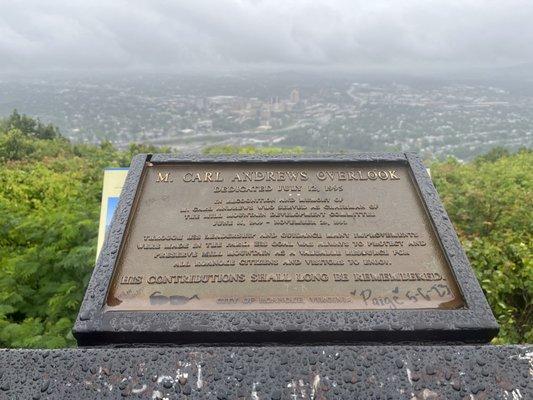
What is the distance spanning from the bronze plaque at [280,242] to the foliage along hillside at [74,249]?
103 cm

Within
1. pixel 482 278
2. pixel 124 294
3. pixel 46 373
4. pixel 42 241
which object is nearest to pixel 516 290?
pixel 482 278

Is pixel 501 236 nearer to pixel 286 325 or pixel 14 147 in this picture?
pixel 286 325

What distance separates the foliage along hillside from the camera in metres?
3.42

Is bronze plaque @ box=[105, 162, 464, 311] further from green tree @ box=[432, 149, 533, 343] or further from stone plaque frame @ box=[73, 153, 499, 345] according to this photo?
green tree @ box=[432, 149, 533, 343]

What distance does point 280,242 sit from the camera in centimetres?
255

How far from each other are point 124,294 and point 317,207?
1.26 meters

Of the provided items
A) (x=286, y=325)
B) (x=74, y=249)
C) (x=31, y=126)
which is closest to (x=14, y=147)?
(x=31, y=126)

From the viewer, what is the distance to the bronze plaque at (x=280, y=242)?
7.45 feet

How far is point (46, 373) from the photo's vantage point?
6.59ft

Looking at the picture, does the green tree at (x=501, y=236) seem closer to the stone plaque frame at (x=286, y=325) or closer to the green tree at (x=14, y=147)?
the stone plaque frame at (x=286, y=325)

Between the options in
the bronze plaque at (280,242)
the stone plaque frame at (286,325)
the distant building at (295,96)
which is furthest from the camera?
the distant building at (295,96)

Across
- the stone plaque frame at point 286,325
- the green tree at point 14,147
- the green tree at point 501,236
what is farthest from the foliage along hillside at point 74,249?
the green tree at point 14,147

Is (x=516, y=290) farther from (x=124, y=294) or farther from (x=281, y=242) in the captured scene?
(x=124, y=294)

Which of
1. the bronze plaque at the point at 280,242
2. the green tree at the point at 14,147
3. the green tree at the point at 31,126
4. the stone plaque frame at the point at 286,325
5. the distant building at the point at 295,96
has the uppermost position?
the distant building at the point at 295,96
